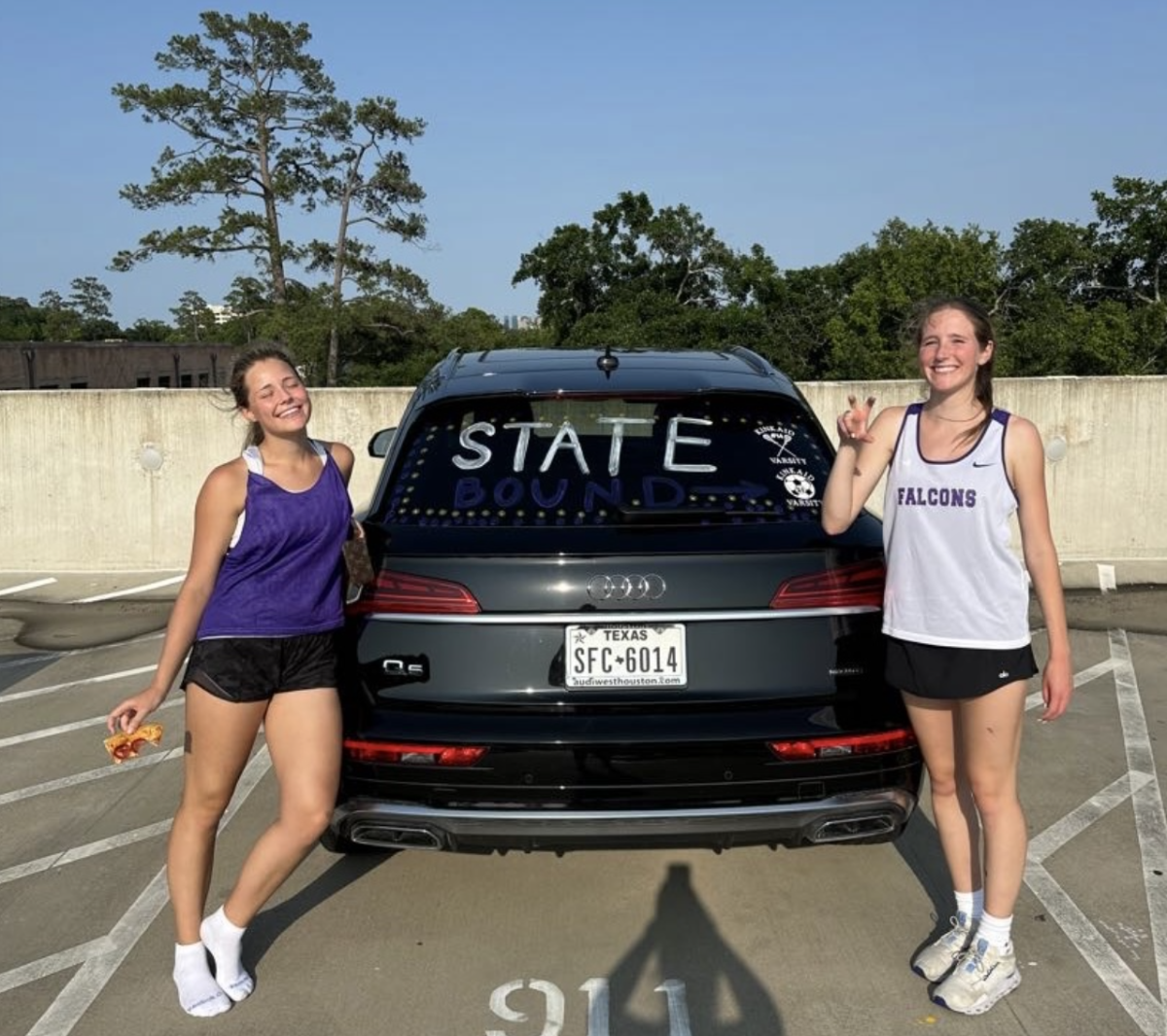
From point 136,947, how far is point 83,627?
17.1 feet

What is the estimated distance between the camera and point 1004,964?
2.99 meters

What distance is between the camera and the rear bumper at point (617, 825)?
292cm

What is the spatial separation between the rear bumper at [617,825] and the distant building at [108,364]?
21079 millimetres

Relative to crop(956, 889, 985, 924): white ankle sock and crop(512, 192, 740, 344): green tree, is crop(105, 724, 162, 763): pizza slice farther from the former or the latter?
crop(512, 192, 740, 344): green tree

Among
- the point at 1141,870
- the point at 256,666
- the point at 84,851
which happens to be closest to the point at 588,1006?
the point at 256,666

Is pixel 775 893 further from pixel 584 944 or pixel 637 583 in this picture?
pixel 637 583

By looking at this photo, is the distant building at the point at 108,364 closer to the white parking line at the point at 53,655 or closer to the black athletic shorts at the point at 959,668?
the white parking line at the point at 53,655

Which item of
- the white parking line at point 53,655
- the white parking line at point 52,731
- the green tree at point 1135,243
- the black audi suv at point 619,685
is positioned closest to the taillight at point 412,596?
the black audi suv at point 619,685

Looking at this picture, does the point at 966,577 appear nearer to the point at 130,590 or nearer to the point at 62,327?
the point at 130,590

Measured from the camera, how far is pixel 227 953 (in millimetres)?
3051

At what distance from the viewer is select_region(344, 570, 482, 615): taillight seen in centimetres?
296

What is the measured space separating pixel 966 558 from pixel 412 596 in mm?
1452

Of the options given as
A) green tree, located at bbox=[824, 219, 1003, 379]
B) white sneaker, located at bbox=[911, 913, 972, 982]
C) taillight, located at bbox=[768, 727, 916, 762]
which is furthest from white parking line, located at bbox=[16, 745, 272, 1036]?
green tree, located at bbox=[824, 219, 1003, 379]

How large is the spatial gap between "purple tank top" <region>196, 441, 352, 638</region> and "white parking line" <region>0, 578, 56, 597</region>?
24.4 feet
